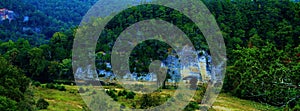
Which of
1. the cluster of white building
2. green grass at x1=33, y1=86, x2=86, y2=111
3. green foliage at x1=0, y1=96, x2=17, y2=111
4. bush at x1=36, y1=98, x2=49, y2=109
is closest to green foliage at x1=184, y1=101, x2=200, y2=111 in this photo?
green grass at x1=33, y1=86, x2=86, y2=111

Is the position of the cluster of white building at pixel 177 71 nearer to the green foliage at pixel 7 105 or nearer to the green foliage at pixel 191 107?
the green foliage at pixel 191 107

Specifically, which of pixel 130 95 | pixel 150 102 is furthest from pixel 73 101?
pixel 150 102

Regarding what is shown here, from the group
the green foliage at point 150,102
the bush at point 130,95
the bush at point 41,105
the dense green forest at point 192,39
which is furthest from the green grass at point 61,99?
the green foliage at point 150,102

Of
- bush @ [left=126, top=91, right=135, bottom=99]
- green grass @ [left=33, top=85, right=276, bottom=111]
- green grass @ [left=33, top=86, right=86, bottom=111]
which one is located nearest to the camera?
green grass @ [left=33, top=86, right=86, bottom=111]

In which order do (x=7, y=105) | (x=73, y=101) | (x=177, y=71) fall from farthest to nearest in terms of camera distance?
(x=177, y=71) < (x=73, y=101) < (x=7, y=105)

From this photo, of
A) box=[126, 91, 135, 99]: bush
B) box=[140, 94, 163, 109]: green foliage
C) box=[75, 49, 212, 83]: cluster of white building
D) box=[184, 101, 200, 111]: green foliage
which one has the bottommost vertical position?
box=[184, 101, 200, 111]: green foliage

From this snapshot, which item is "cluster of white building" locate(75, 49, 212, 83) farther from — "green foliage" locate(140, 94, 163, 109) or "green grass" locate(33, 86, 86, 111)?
"green foliage" locate(140, 94, 163, 109)

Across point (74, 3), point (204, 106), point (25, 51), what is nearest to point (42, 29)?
point (74, 3)

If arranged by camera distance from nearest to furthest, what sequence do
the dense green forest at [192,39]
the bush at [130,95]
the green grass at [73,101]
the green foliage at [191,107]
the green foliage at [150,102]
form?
the green foliage at [150,102] → the green foliage at [191,107] → the green grass at [73,101] → the bush at [130,95] → the dense green forest at [192,39]

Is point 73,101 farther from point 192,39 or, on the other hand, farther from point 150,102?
point 192,39

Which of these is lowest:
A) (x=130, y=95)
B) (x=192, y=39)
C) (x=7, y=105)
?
(x=7, y=105)

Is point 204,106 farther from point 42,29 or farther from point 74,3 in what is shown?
point 74,3
